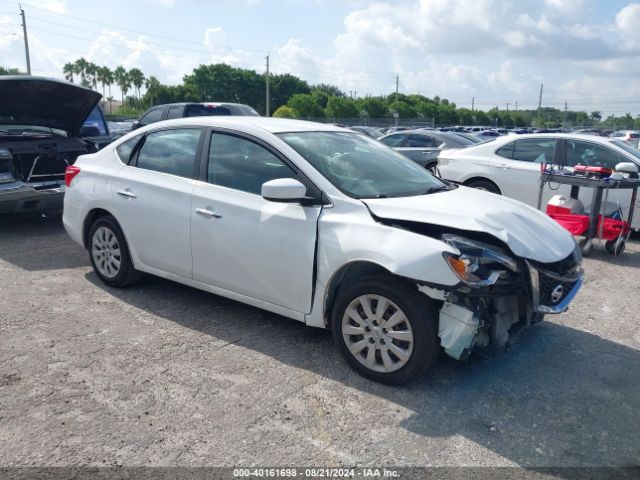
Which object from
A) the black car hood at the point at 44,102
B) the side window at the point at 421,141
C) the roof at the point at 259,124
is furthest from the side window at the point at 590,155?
the black car hood at the point at 44,102

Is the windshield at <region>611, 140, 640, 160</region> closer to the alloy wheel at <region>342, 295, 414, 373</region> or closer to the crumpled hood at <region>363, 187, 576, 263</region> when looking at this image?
the crumpled hood at <region>363, 187, 576, 263</region>

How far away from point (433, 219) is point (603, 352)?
6.13 feet

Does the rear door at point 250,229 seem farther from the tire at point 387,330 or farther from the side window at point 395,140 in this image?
the side window at point 395,140

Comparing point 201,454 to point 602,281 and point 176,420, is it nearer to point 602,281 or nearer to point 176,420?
point 176,420

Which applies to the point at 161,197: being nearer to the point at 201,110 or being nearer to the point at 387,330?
the point at 387,330

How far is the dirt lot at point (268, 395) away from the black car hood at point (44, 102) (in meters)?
3.17

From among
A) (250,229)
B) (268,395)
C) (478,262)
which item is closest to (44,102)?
(250,229)

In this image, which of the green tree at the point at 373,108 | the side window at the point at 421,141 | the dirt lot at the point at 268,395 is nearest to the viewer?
the dirt lot at the point at 268,395

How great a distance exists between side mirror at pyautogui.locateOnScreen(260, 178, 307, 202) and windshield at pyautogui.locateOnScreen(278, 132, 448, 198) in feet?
1.02

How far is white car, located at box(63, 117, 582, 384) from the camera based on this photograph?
3428 mm

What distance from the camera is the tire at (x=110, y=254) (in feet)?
16.8

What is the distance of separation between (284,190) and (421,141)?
30.9 feet

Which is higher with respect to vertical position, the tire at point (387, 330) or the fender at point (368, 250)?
the fender at point (368, 250)

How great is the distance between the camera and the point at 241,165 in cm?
434
